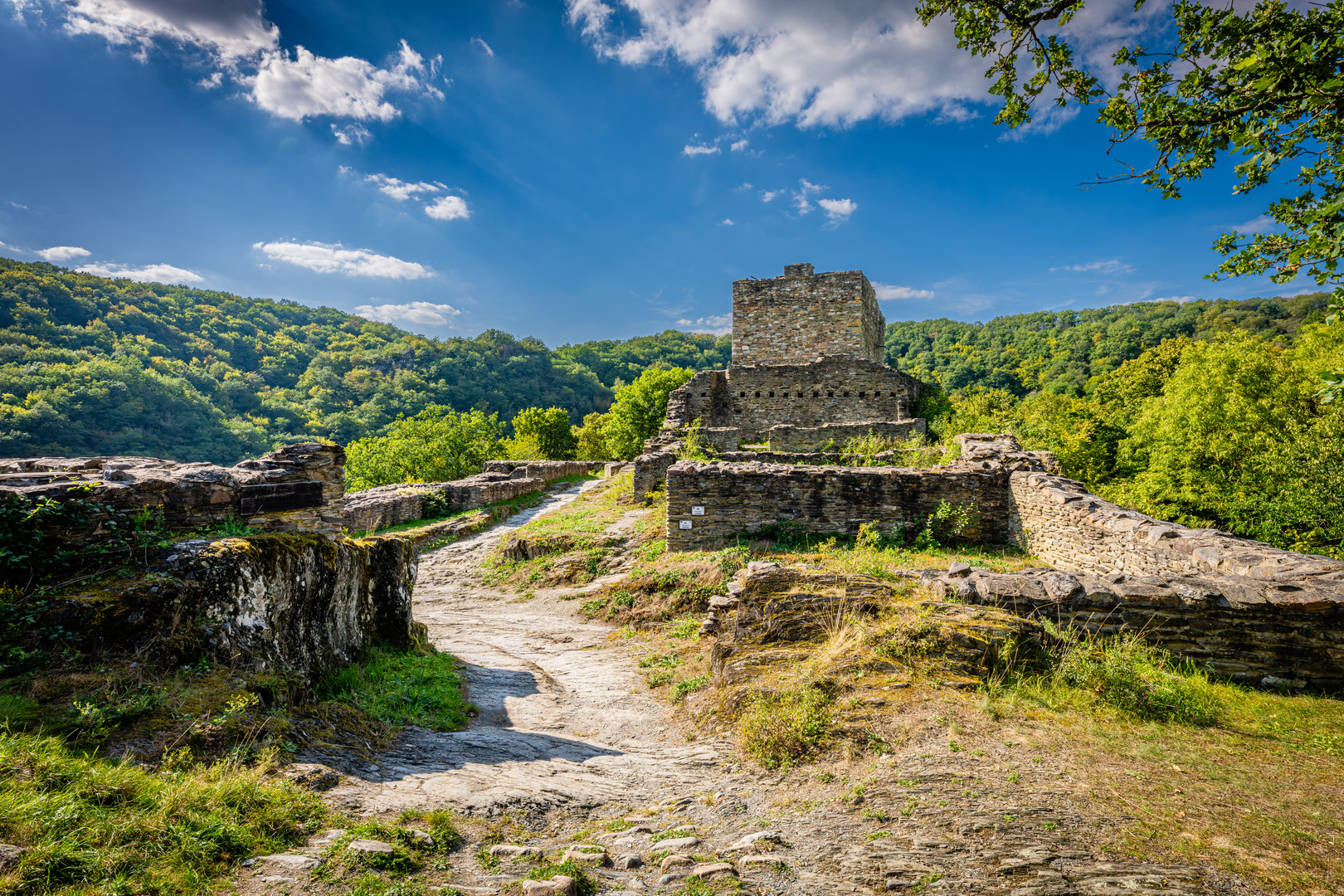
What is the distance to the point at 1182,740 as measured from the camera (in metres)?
3.76

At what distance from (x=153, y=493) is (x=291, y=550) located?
1.43 metres

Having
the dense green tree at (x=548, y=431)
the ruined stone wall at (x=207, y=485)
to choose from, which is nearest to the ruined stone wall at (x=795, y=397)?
the ruined stone wall at (x=207, y=485)

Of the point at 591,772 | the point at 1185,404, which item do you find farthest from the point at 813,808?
the point at 1185,404

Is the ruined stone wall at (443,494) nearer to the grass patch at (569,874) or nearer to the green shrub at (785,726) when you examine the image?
the green shrub at (785,726)

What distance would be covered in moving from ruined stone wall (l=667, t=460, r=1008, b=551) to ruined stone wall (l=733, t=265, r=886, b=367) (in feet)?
53.6

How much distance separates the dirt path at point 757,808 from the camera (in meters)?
2.49

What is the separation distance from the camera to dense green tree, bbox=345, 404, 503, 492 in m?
33.2

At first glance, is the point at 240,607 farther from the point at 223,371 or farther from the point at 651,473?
the point at 223,371

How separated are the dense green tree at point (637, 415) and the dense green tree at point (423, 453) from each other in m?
10.6

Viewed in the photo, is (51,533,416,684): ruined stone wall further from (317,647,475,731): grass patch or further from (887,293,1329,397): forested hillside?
(887,293,1329,397): forested hillside

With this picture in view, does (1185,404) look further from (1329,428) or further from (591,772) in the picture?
(591,772)

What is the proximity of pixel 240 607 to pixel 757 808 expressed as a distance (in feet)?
13.4

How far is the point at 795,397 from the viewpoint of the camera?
23.2 metres

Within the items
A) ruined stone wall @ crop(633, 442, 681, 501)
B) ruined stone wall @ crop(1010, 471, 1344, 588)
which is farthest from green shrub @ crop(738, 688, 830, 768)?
ruined stone wall @ crop(633, 442, 681, 501)
